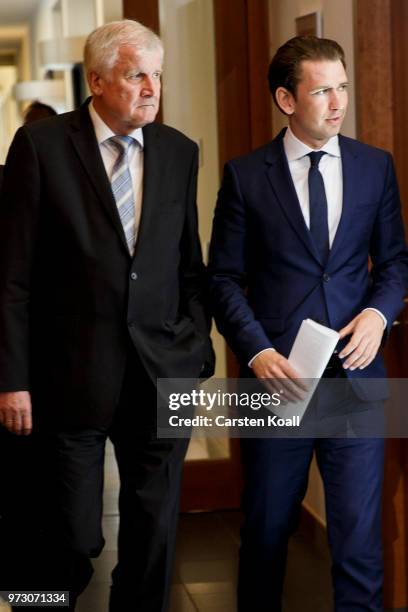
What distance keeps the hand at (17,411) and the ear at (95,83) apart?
76 centimetres

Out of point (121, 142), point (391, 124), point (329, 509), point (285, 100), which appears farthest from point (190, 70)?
point (329, 509)

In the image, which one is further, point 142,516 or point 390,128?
point 390,128

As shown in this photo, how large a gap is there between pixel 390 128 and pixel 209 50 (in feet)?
5.50

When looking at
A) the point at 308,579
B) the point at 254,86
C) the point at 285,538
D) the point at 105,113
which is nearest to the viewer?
the point at 105,113

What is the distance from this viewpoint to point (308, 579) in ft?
13.6

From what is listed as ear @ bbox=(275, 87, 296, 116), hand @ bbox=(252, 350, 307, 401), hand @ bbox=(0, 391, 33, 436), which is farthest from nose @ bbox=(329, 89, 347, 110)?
hand @ bbox=(0, 391, 33, 436)

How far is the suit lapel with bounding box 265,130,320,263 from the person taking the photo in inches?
122

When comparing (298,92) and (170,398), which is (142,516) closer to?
(170,398)

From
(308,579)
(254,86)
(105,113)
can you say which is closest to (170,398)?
(105,113)

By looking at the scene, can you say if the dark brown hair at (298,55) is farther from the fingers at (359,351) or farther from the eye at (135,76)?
the fingers at (359,351)

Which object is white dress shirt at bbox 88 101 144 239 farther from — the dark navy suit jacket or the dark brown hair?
the dark brown hair

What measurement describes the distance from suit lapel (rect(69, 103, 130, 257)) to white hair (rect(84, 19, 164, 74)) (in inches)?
5.6

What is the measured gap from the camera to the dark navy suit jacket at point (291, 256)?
10.2 ft

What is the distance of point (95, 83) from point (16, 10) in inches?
274
